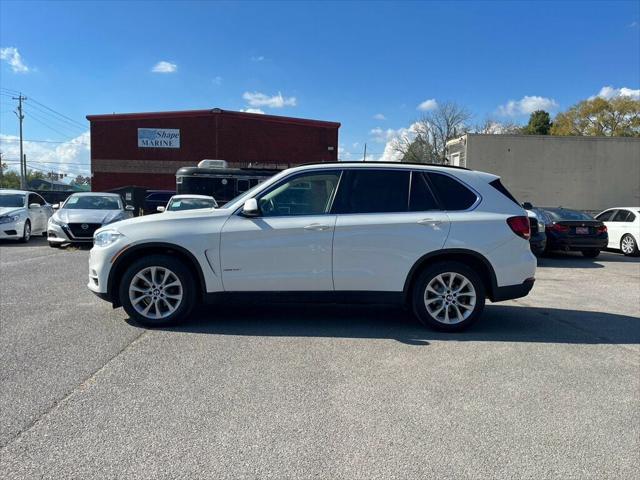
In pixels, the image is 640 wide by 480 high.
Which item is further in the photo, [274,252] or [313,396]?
[274,252]

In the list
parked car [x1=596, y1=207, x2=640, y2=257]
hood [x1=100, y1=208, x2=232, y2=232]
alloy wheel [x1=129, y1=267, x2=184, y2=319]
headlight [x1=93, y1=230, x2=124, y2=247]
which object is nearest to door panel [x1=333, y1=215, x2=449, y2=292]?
hood [x1=100, y1=208, x2=232, y2=232]

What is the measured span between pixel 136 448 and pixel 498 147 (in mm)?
19185

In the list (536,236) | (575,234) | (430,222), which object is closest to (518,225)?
(430,222)

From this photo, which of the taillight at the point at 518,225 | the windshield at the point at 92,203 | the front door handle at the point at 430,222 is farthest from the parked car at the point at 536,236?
the windshield at the point at 92,203

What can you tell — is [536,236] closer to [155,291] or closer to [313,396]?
[155,291]

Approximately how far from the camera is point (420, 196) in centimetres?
571

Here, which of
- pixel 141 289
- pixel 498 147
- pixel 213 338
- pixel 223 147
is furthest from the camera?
pixel 223 147

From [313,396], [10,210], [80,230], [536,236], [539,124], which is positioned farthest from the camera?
[539,124]

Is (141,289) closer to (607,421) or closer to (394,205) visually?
(394,205)

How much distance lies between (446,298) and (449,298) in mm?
35

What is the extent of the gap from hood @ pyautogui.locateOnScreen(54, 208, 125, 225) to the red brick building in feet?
73.4

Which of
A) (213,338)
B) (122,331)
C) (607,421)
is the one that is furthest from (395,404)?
(122,331)

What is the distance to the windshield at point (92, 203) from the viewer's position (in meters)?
14.1

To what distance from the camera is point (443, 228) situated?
5555mm
